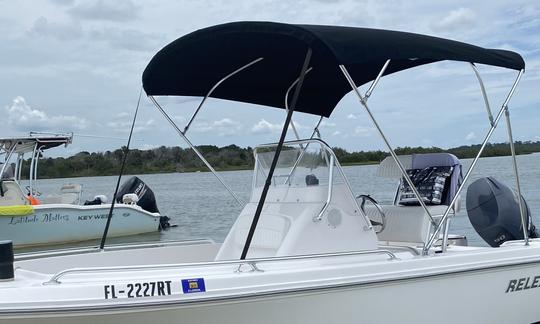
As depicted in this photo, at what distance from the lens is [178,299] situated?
4.20 metres

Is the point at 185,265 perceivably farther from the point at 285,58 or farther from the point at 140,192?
the point at 140,192

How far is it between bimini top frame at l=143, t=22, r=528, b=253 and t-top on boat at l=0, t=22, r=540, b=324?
0.01 meters

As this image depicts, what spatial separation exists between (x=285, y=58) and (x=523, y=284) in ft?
8.91

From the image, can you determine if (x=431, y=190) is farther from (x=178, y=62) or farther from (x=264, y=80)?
(x=178, y=62)

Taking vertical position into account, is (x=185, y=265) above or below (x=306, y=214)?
below

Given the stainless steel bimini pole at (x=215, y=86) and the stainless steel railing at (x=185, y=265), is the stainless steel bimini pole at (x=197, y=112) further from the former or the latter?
the stainless steel railing at (x=185, y=265)

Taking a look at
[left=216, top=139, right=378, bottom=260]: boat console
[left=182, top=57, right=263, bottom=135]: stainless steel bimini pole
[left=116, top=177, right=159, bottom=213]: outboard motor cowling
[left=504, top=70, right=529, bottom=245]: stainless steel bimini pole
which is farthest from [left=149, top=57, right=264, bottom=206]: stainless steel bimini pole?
[left=116, top=177, right=159, bottom=213]: outboard motor cowling

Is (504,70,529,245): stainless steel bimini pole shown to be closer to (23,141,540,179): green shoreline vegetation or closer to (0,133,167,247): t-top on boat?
(23,141,540,179): green shoreline vegetation

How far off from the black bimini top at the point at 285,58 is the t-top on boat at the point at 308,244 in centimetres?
1

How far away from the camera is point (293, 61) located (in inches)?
230

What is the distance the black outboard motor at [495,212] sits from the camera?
6297mm

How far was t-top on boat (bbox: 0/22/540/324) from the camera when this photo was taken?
14.0 ft

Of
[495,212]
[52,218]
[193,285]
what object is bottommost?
[52,218]

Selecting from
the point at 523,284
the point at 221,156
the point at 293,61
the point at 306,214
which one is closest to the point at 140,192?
the point at 221,156
